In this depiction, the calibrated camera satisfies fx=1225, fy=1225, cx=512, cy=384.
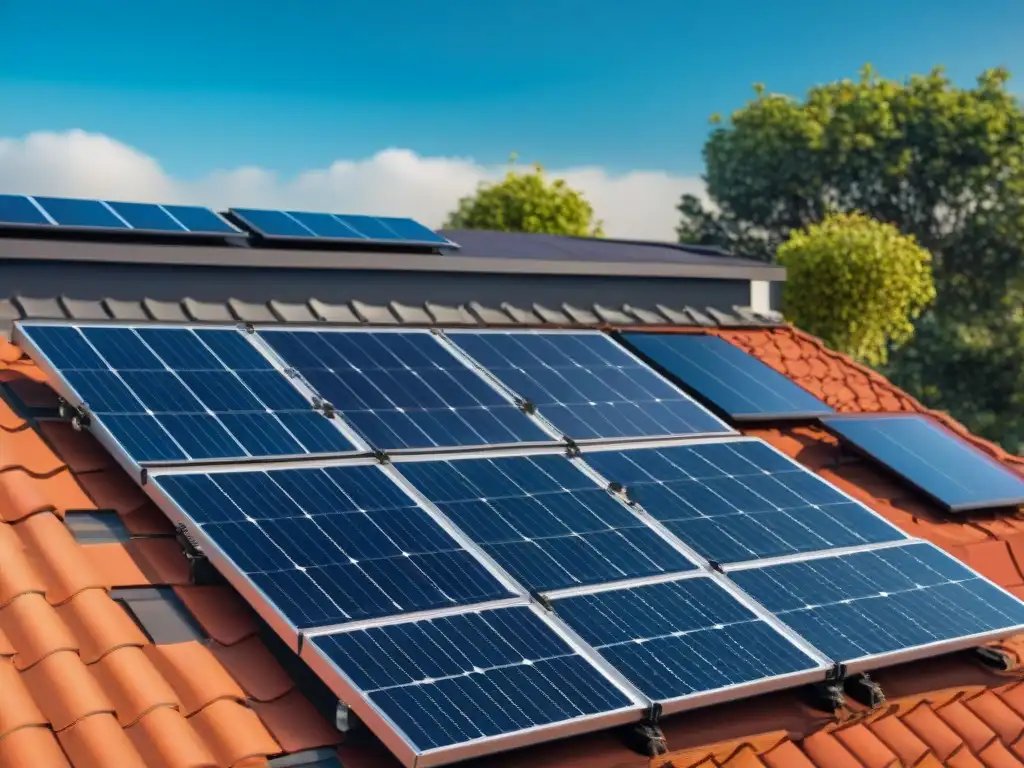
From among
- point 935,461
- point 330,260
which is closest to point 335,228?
point 330,260

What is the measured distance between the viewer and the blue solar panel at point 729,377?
523 inches

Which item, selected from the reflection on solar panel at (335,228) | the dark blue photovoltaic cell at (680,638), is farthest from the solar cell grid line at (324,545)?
the reflection on solar panel at (335,228)

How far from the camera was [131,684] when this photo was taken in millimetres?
7031

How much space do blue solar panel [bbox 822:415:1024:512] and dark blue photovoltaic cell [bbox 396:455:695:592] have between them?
470 cm

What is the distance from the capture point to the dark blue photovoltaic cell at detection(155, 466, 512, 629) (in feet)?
24.7

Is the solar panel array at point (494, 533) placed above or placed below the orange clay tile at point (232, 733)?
above

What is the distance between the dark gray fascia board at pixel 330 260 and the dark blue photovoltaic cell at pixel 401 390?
1921 mm

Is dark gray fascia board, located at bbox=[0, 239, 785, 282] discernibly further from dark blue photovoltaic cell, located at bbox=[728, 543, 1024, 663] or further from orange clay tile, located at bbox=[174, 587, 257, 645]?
dark blue photovoltaic cell, located at bbox=[728, 543, 1024, 663]

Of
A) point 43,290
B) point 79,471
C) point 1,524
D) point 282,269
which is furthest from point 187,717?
point 282,269

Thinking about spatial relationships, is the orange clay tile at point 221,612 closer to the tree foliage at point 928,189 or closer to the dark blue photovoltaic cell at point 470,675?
the dark blue photovoltaic cell at point 470,675

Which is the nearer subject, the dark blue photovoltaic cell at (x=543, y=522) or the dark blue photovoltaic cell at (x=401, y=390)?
the dark blue photovoltaic cell at (x=543, y=522)

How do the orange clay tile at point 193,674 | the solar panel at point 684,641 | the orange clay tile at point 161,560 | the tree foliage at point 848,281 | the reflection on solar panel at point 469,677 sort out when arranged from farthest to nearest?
the tree foliage at point 848,281, the orange clay tile at point 161,560, the solar panel at point 684,641, the orange clay tile at point 193,674, the reflection on solar panel at point 469,677

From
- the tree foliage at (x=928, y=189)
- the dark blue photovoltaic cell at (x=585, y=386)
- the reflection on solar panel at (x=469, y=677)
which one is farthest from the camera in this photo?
the tree foliage at (x=928, y=189)

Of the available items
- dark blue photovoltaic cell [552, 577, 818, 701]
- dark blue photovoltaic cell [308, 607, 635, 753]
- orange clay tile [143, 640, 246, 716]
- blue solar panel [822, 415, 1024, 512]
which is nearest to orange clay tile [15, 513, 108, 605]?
orange clay tile [143, 640, 246, 716]
